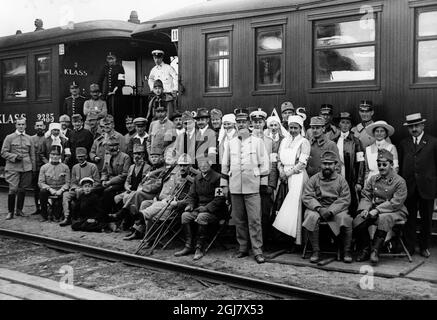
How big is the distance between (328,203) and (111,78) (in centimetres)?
651

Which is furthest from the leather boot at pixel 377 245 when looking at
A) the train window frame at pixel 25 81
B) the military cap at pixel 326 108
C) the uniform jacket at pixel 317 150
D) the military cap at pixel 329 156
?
the train window frame at pixel 25 81

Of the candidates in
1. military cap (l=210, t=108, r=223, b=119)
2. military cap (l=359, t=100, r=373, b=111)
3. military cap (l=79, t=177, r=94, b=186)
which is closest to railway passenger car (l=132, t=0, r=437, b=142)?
military cap (l=359, t=100, r=373, b=111)

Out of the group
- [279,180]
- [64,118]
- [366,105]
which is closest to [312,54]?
[366,105]

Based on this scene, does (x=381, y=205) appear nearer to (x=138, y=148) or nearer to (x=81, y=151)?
(x=138, y=148)

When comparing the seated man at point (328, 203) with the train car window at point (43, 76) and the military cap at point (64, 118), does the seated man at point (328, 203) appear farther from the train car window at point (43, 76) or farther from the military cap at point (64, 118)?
the train car window at point (43, 76)

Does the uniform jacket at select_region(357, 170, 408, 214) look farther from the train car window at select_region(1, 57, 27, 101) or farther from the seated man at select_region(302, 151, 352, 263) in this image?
the train car window at select_region(1, 57, 27, 101)

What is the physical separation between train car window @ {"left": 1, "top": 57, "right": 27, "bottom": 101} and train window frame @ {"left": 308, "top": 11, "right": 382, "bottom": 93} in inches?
300

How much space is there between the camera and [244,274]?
6.79m

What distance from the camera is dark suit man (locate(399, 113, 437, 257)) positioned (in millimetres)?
7324

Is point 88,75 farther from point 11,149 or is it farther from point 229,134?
point 229,134

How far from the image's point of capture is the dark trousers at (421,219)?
24.3 feet

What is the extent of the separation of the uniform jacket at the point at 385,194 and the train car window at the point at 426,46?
1.47 m

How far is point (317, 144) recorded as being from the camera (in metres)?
7.77
